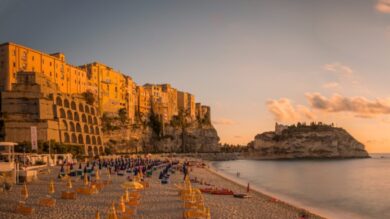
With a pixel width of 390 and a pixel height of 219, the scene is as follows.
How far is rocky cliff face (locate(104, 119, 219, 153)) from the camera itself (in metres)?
98.5

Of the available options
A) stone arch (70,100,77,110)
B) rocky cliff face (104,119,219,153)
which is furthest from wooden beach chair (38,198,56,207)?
rocky cliff face (104,119,219,153)

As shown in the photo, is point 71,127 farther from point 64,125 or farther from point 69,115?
point 64,125

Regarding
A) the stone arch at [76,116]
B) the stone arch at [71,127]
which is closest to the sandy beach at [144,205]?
the stone arch at [71,127]

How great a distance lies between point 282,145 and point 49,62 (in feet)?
493

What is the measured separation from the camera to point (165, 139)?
12325cm

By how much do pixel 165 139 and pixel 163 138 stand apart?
91 cm

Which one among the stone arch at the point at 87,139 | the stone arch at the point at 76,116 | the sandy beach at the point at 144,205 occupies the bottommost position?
the sandy beach at the point at 144,205

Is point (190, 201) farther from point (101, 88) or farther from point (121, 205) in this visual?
point (101, 88)

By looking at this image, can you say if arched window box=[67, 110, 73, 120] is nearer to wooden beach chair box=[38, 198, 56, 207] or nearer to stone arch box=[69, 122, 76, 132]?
stone arch box=[69, 122, 76, 132]

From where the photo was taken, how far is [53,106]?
7319 cm

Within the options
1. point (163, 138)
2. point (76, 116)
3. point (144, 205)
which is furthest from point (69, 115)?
point (144, 205)

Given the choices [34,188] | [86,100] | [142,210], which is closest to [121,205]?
[142,210]

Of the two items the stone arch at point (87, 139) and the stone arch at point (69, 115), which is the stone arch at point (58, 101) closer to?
the stone arch at point (69, 115)

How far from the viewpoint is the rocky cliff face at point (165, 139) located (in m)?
98.5
